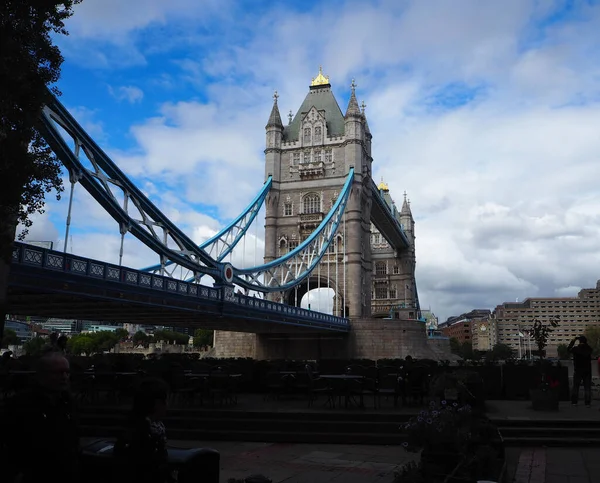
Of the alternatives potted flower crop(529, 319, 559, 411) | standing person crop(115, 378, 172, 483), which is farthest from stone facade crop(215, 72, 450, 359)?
standing person crop(115, 378, 172, 483)

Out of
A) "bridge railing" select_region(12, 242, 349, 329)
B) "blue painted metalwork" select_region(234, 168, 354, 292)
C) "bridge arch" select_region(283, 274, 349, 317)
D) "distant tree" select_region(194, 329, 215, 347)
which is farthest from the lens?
"distant tree" select_region(194, 329, 215, 347)

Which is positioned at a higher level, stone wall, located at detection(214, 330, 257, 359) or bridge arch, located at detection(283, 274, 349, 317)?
bridge arch, located at detection(283, 274, 349, 317)

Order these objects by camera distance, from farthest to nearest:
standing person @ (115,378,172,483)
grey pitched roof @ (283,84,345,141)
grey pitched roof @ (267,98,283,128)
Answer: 1. grey pitched roof @ (283,84,345,141)
2. grey pitched roof @ (267,98,283,128)
3. standing person @ (115,378,172,483)

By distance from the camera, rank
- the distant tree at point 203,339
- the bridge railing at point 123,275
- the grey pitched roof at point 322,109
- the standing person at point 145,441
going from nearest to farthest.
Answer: the standing person at point 145,441 → the bridge railing at point 123,275 → the grey pitched roof at point 322,109 → the distant tree at point 203,339

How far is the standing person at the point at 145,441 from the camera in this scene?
9.50 ft

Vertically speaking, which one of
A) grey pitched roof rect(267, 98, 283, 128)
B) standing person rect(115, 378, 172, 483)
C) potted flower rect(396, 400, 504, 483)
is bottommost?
potted flower rect(396, 400, 504, 483)

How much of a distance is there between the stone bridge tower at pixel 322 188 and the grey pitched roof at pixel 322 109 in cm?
11

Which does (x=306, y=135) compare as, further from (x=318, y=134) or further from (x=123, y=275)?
(x=123, y=275)

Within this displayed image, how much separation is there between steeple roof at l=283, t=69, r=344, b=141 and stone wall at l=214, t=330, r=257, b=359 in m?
21.9

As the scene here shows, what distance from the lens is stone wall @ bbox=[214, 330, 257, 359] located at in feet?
135

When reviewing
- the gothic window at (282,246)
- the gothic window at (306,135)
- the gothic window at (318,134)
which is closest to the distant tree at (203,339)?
the gothic window at (282,246)

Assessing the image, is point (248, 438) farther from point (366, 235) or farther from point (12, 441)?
point (366, 235)

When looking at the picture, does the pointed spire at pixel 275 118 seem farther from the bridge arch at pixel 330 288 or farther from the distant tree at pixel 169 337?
the distant tree at pixel 169 337

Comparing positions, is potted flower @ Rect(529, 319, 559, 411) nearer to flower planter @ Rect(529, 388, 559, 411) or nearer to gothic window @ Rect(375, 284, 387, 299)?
flower planter @ Rect(529, 388, 559, 411)
